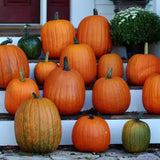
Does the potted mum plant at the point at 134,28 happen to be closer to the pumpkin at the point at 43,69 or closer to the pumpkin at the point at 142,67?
the pumpkin at the point at 142,67

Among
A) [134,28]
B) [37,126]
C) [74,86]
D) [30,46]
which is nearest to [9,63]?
[30,46]

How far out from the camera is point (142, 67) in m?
4.53

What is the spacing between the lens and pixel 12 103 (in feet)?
13.3

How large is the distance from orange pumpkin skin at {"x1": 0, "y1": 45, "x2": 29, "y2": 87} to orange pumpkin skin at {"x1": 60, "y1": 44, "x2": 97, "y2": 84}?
16.0 inches

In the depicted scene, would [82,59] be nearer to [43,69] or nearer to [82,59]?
[82,59]

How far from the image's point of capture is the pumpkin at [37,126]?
12.1 ft

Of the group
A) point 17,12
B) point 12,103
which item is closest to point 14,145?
point 12,103

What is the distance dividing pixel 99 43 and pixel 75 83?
91 cm

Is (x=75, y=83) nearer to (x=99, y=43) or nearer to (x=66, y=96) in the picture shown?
(x=66, y=96)

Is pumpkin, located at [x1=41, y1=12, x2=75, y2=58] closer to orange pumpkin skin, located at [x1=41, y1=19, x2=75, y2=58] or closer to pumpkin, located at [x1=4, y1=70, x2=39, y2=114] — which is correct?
orange pumpkin skin, located at [x1=41, y1=19, x2=75, y2=58]

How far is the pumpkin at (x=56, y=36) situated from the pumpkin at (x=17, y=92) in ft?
2.63

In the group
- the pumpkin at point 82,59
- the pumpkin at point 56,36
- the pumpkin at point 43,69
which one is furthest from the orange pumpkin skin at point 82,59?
the pumpkin at point 56,36

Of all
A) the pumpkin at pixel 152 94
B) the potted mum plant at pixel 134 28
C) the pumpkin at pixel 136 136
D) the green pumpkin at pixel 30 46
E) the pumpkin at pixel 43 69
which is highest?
the potted mum plant at pixel 134 28

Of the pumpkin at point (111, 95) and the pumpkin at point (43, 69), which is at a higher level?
the pumpkin at point (43, 69)
